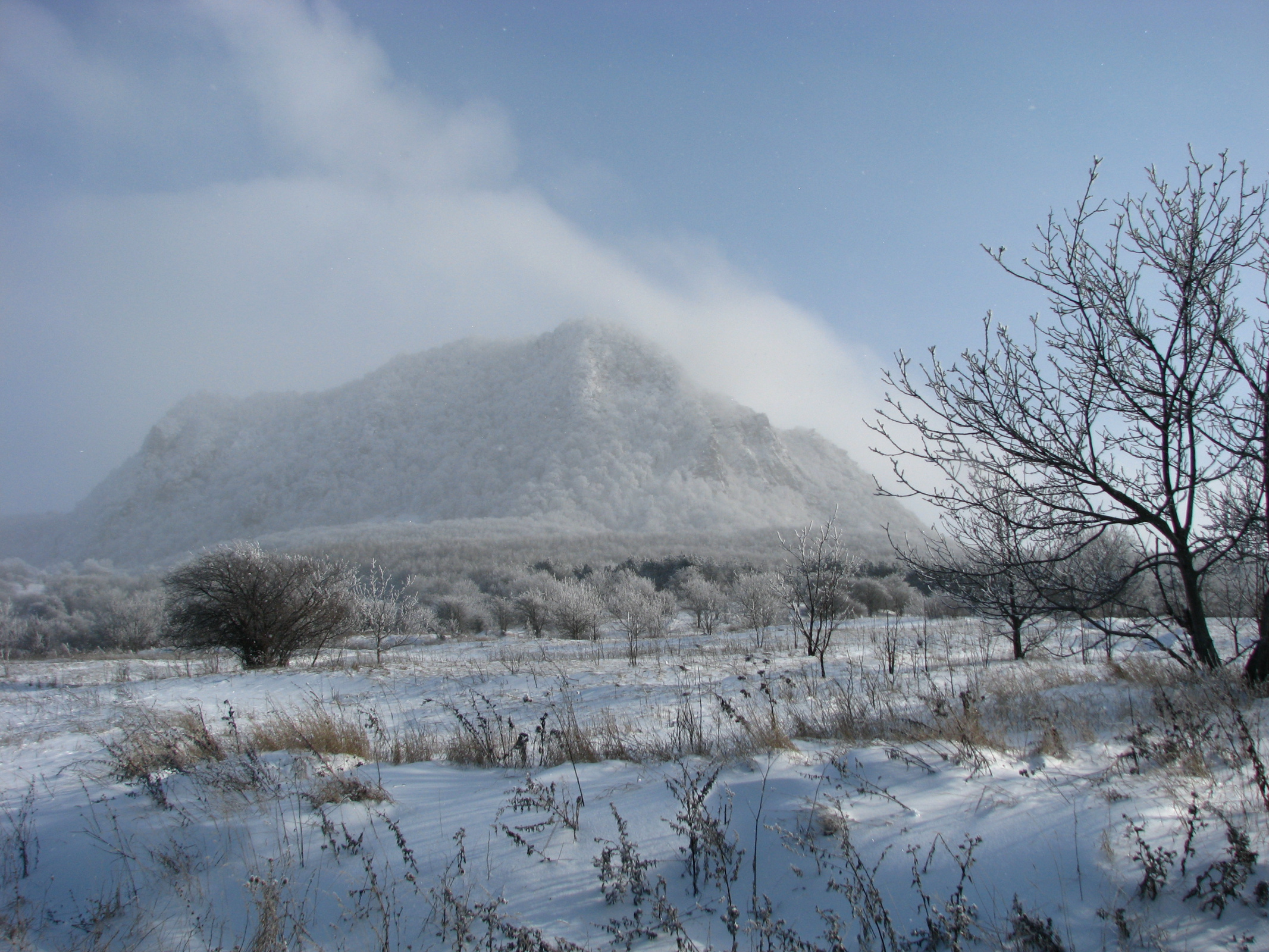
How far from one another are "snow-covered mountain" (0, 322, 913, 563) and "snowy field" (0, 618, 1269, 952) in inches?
3333

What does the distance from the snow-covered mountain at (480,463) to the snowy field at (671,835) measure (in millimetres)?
84651

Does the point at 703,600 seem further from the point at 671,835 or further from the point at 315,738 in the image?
the point at 671,835

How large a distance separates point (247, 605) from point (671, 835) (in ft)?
58.3

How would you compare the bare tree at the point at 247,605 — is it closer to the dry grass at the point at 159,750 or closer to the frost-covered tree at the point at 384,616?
the frost-covered tree at the point at 384,616

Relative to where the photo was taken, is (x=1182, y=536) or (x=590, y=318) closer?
(x=1182, y=536)

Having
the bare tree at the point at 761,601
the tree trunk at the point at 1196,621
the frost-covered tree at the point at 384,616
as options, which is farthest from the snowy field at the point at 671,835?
the bare tree at the point at 761,601

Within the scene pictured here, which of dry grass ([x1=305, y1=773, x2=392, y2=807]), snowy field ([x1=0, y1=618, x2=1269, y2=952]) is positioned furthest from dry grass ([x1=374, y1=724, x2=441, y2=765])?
dry grass ([x1=305, y1=773, x2=392, y2=807])

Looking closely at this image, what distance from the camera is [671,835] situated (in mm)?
3027

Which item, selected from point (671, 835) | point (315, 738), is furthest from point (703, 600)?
point (671, 835)

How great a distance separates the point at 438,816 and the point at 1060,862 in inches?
121

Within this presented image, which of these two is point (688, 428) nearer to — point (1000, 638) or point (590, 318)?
point (590, 318)

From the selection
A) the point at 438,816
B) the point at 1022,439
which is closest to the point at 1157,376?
the point at 1022,439

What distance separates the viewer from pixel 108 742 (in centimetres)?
550

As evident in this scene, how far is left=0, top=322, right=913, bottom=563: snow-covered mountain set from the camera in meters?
103
